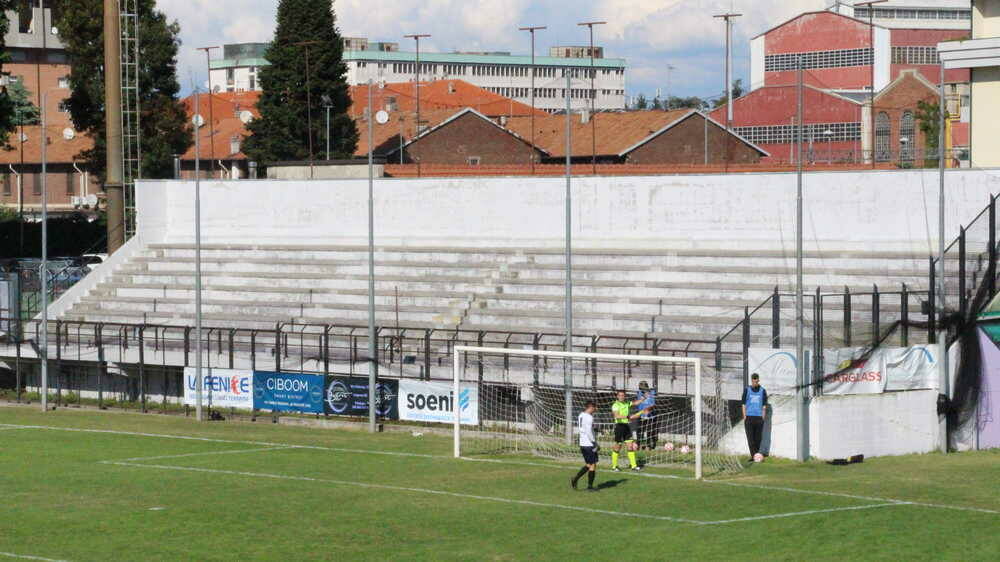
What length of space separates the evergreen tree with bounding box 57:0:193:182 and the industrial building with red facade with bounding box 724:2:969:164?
103ft

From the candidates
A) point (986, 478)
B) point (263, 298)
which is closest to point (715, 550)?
point (986, 478)

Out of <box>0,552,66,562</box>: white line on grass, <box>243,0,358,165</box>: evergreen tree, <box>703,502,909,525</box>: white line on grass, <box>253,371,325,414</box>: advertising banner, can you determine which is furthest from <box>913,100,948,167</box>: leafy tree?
<box>0,552,66,562</box>: white line on grass

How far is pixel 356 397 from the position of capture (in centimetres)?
3906

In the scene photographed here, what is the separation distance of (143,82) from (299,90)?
8529 mm

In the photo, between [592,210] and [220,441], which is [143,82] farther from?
[220,441]

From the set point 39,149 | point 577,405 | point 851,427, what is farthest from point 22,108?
point 851,427

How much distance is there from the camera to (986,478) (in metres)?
27.5

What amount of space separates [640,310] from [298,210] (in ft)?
57.6

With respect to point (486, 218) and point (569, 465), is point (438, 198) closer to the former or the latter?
point (486, 218)

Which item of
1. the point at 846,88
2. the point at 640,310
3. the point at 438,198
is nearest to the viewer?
the point at 640,310

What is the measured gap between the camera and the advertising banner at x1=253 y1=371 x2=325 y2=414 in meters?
39.7

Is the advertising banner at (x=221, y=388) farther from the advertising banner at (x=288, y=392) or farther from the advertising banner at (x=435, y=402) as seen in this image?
the advertising banner at (x=435, y=402)

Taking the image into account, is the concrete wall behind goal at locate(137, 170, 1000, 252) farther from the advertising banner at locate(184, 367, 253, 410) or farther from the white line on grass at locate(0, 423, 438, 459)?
the white line on grass at locate(0, 423, 438, 459)

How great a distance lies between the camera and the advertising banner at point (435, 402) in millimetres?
36562
